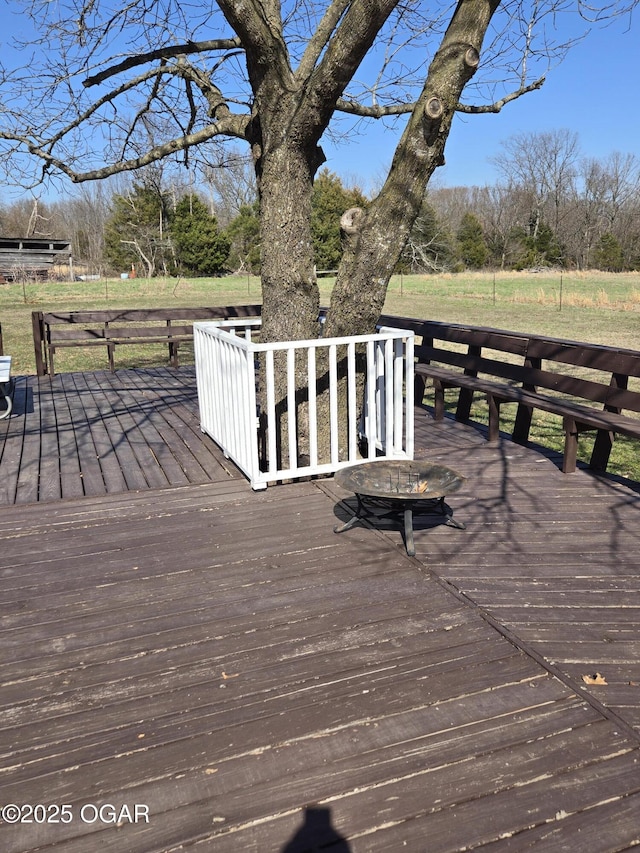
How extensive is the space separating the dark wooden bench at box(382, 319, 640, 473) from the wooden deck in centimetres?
43

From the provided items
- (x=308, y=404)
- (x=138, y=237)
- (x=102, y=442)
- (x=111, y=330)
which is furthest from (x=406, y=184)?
(x=138, y=237)

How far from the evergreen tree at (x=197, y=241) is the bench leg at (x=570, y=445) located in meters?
41.9

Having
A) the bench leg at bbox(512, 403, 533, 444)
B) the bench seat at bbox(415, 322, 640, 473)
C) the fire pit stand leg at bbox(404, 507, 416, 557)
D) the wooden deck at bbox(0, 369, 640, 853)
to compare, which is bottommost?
the wooden deck at bbox(0, 369, 640, 853)

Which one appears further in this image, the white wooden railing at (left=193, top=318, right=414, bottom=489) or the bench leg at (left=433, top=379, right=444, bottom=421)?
the bench leg at (left=433, top=379, right=444, bottom=421)

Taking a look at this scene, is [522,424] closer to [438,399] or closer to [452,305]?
[438,399]

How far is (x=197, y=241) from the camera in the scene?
4478 cm

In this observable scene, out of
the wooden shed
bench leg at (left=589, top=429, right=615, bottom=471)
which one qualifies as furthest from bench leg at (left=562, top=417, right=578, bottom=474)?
the wooden shed

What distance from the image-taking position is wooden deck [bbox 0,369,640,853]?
1.99 m

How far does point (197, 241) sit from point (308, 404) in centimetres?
4207

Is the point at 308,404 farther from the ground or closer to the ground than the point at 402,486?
farther from the ground

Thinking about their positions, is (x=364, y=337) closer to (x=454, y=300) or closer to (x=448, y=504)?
(x=448, y=504)

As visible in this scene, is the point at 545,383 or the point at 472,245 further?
the point at 472,245

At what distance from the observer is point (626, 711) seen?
241 centimetres

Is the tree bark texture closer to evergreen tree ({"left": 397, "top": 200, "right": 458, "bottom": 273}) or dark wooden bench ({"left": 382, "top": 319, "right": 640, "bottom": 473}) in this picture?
dark wooden bench ({"left": 382, "top": 319, "right": 640, "bottom": 473})
